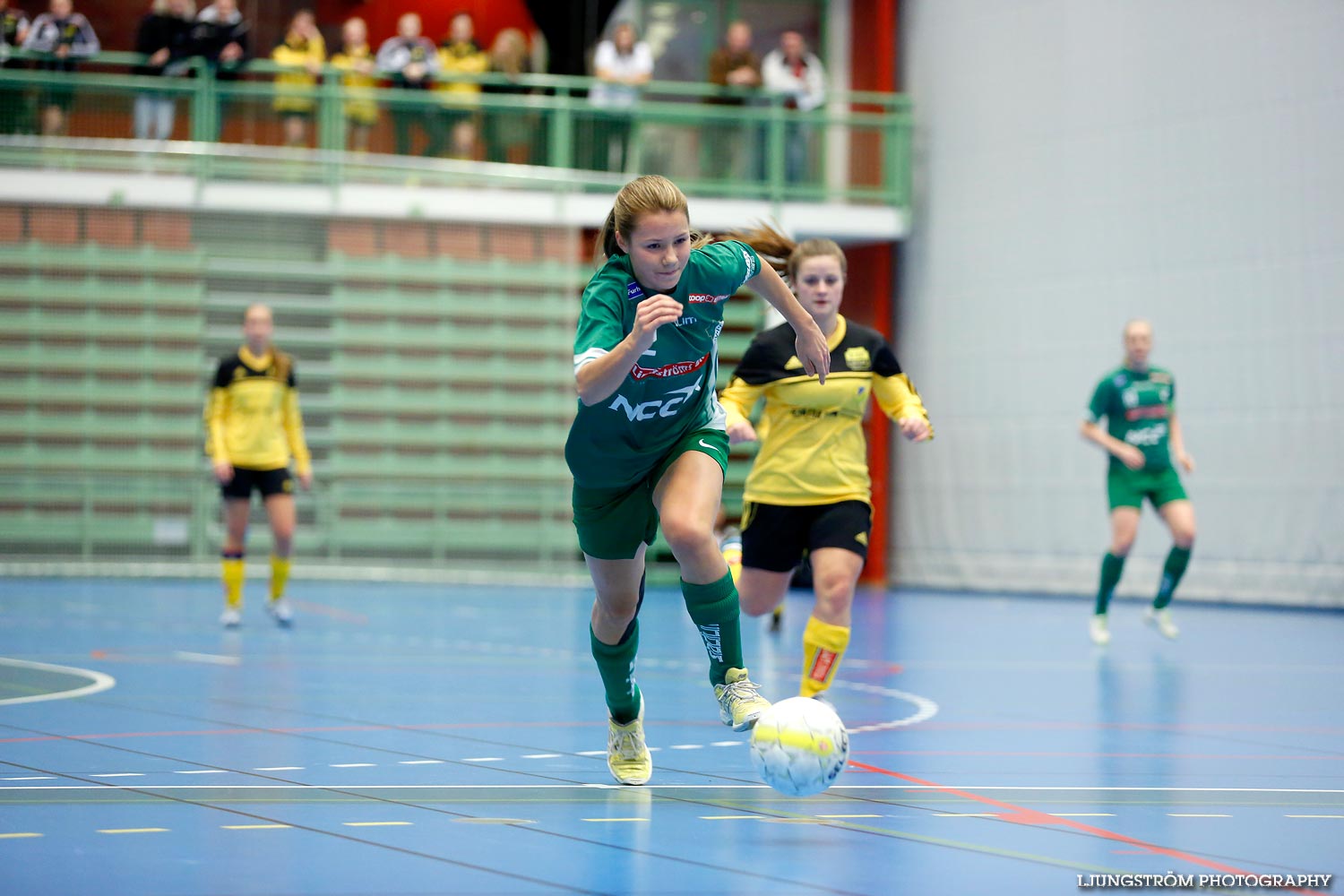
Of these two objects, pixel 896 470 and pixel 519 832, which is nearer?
pixel 519 832

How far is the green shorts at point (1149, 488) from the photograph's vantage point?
39.5 feet

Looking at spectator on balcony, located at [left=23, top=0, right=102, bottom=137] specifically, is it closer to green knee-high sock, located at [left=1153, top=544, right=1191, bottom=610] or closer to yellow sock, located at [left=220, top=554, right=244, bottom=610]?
yellow sock, located at [left=220, top=554, right=244, bottom=610]

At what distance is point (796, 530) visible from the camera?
23.8 feet

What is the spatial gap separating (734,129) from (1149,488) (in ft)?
29.1

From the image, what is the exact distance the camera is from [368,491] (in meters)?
19.6

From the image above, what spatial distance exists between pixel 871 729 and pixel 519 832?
2913mm

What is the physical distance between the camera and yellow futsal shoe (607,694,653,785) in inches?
212

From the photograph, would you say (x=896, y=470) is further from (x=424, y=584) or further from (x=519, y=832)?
(x=519, y=832)

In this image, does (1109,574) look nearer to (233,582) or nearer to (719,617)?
(233,582)

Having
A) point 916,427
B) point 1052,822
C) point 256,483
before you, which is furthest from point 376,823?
point 256,483

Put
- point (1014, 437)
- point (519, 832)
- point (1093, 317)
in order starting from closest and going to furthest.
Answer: point (519, 832) → point (1093, 317) → point (1014, 437)

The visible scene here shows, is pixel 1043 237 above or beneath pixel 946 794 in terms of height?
above

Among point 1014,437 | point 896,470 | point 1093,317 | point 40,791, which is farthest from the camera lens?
point 896,470

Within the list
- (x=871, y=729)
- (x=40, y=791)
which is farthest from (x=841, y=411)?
(x=40, y=791)
